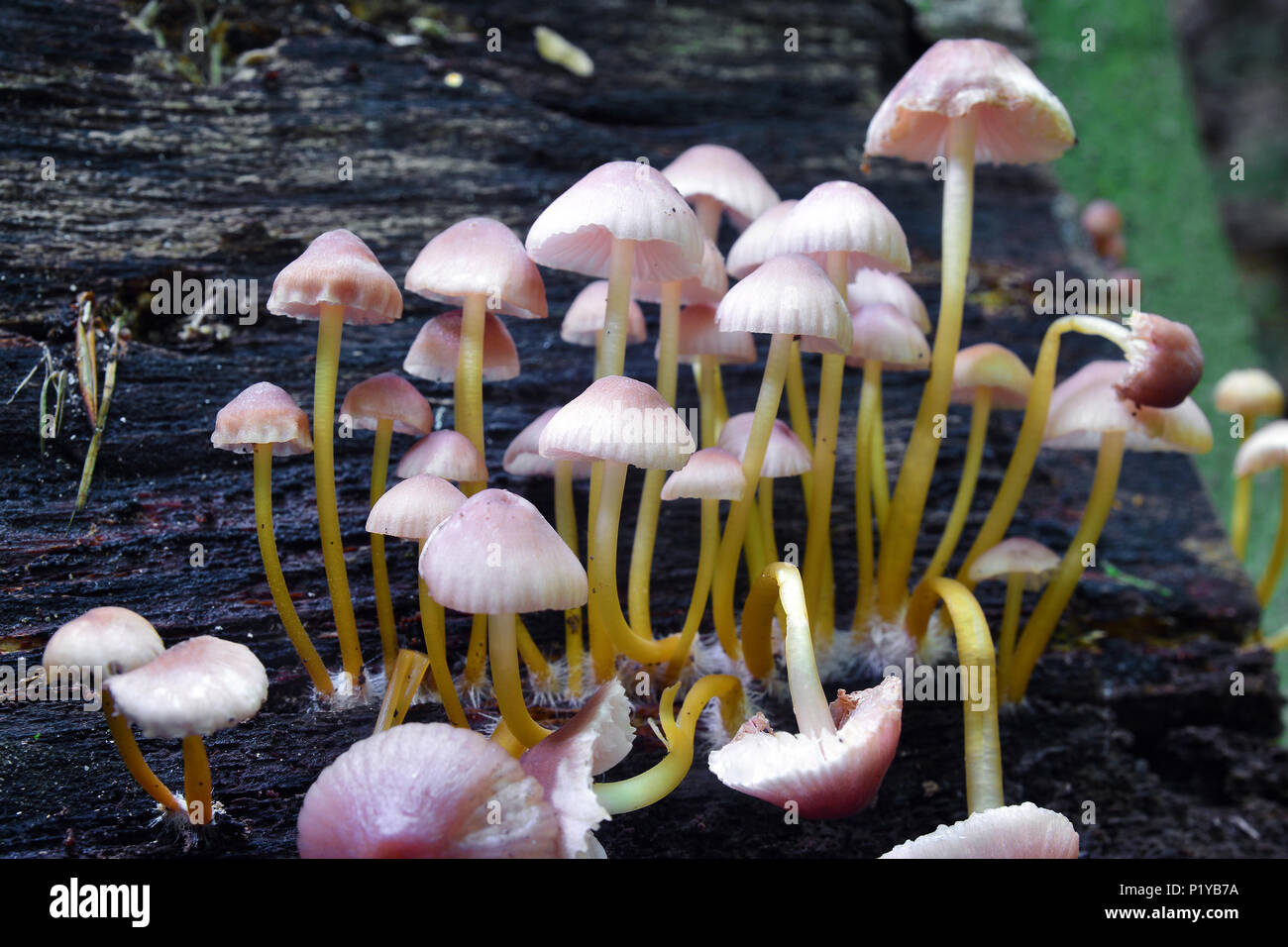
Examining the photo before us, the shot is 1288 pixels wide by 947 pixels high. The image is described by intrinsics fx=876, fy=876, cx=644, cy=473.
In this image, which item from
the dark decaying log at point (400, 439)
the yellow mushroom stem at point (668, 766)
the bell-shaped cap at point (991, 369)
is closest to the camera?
the yellow mushroom stem at point (668, 766)

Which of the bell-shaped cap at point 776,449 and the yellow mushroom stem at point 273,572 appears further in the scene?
the bell-shaped cap at point 776,449

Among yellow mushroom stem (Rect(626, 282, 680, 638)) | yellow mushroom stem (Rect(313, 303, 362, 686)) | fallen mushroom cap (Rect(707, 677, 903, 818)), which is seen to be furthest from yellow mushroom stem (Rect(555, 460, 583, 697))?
fallen mushroom cap (Rect(707, 677, 903, 818))

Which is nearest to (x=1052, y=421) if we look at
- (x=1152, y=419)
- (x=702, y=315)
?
(x=1152, y=419)

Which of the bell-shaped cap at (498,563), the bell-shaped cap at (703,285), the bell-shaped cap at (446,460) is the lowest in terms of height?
the bell-shaped cap at (498,563)

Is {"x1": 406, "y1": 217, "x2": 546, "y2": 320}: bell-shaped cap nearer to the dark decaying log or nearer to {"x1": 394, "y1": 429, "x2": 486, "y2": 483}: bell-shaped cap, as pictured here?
{"x1": 394, "y1": 429, "x2": 486, "y2": 483}: bell-shaped cap

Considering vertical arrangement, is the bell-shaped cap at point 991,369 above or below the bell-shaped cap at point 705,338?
below

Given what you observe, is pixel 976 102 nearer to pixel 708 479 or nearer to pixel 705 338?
pixel 705 338

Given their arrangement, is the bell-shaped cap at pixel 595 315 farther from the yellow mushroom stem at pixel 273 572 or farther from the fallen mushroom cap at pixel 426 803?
the fallen mushroom cap at pixel 426 803

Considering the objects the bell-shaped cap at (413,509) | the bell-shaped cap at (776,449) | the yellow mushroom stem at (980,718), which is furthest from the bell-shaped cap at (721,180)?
the yellow mushroom stem at (980,718)
